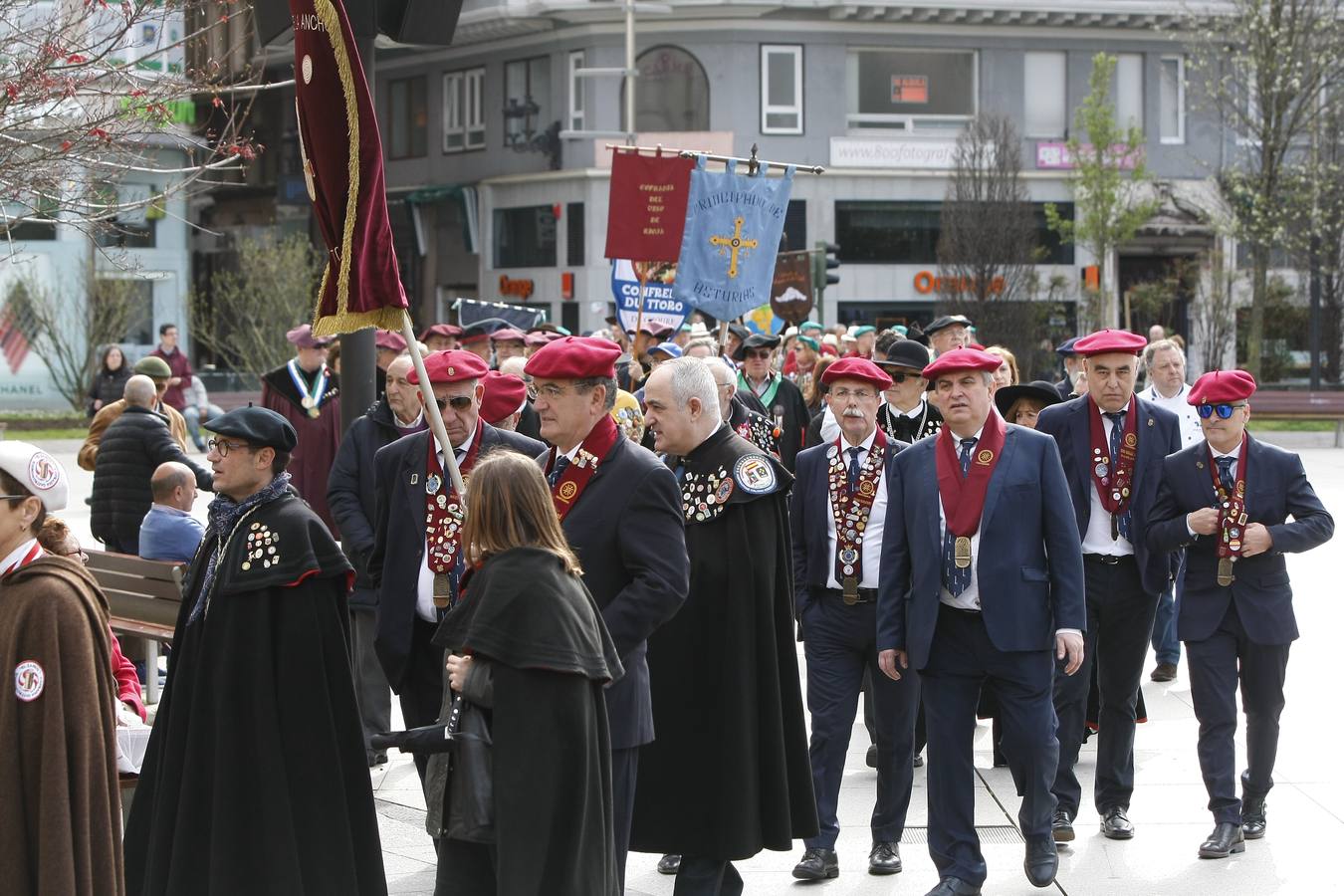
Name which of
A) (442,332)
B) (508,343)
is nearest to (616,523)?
(442,332)

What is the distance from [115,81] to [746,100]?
36.2m

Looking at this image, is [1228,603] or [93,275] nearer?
[1228,603]

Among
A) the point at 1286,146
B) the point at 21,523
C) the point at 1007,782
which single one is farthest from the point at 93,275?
the point at 21,523

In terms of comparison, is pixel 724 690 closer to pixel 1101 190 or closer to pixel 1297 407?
pixel 1297 407

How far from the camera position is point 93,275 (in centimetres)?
3653

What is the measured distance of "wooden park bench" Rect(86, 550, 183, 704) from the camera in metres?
9.25

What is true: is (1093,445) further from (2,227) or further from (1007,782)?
(2,227)

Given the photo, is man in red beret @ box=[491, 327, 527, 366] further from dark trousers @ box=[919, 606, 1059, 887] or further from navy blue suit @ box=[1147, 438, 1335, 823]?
dark trousers @ box=[919, 606, 1059, 887]

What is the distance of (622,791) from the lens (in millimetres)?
5719

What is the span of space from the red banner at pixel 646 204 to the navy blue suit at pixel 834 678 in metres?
6.30

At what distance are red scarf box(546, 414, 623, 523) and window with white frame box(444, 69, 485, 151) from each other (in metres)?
42.5

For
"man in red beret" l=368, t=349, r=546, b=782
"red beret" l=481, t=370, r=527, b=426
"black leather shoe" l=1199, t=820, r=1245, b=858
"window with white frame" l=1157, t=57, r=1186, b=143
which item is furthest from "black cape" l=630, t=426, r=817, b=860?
"window with white frame" l=1157, t=57, r=1186, b=143

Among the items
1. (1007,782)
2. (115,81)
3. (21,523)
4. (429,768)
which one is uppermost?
(115,81)

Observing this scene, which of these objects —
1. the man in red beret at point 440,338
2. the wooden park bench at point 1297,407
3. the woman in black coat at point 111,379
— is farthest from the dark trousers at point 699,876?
the wooden park bench at point 1297,407
